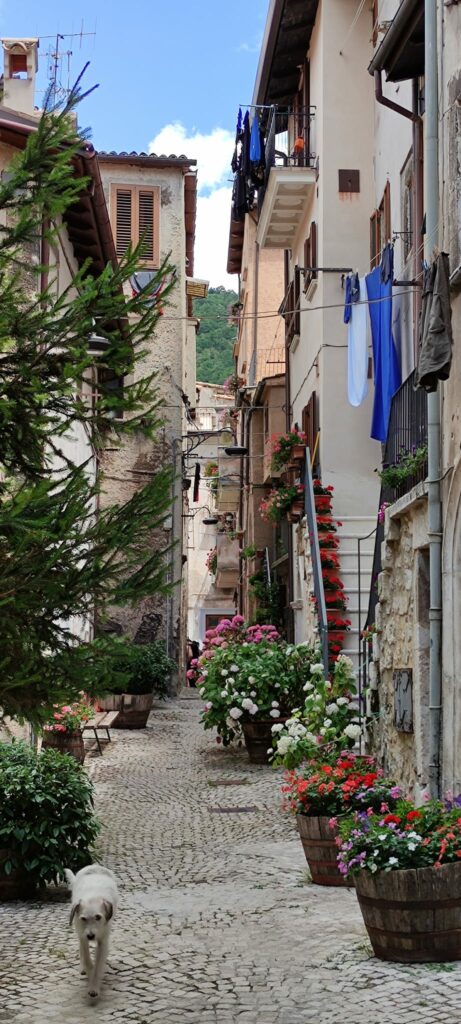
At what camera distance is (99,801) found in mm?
13844

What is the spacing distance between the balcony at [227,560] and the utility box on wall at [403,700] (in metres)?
30.5

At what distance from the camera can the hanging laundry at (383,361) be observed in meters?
13.1

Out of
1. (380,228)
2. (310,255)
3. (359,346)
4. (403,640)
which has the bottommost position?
(403,640)

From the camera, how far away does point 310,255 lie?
20.0m

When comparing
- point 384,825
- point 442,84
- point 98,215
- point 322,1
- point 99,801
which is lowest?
point 99,801

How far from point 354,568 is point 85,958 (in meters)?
10.6

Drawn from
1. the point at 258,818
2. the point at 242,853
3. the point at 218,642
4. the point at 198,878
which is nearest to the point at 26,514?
the point at 198,878

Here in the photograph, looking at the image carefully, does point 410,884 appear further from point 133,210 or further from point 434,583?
point 133,210

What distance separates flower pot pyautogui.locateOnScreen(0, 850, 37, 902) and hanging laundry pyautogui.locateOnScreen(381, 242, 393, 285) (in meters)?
7.45

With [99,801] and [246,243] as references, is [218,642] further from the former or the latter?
[246,243]

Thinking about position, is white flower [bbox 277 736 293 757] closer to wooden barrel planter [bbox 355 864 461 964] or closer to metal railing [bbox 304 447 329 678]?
wooden barrel planter [bbox 355 864 461 964]

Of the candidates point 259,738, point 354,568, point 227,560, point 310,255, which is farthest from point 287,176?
point 227,560

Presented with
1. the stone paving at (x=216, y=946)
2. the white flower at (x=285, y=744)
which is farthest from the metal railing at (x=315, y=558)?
the white flower at (x=285, y=744)

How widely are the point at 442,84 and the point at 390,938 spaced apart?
6478mm
